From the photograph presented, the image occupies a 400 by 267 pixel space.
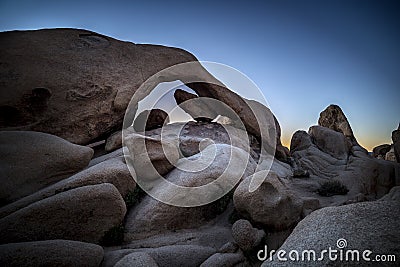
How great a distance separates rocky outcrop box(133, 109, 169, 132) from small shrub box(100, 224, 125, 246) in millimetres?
7390

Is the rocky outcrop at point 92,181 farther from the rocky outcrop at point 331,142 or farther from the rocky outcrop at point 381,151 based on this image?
the rocky outcrop at point 381,151

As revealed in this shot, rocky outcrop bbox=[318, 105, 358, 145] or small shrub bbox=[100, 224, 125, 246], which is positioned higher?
rocky outcrop bbox=[318, 105, 358, 145]

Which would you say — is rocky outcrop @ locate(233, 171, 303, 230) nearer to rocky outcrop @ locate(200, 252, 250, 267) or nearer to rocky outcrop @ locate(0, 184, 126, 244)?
rocky outcrop @ locate(200, 252, 250, 267)

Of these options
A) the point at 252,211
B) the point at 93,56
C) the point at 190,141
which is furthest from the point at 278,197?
the point at 93,56

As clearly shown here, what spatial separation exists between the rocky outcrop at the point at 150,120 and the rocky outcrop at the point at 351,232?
424 inches

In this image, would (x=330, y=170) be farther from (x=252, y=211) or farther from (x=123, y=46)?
(x=123, y=46)

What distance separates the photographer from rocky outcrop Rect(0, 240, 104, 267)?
4.58 meters

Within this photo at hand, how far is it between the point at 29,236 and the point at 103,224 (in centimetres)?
164

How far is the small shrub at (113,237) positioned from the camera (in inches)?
261

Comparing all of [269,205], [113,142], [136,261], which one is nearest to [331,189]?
[269,205]

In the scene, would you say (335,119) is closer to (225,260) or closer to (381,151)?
(225,260)

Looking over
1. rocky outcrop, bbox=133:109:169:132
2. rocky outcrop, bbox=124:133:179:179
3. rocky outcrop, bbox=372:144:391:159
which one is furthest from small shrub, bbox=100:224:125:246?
rocky outcrop, bbox=372:144:391:159

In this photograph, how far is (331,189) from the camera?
1241 cm

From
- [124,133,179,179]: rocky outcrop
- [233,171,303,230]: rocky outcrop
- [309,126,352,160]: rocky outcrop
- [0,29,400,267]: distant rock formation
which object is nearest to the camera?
[0,29,400,267]: distant rock formation
